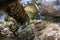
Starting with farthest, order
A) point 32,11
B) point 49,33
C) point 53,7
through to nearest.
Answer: point 32,11
point 53,7
point 49,33

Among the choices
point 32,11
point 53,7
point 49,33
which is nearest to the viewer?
point 49,33

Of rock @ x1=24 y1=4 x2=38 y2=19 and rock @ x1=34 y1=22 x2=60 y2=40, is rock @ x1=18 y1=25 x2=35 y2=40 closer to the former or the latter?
rock @ x1=34 y1=22 x2=60 y2=40

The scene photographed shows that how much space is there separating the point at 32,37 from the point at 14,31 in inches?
5.5

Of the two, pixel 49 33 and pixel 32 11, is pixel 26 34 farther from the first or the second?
pixel 32 11

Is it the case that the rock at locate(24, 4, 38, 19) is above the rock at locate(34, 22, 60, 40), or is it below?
above

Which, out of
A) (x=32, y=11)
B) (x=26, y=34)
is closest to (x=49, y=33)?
(x=26, y=34)

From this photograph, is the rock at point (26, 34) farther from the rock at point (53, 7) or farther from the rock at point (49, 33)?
the rock at point (53, 7)

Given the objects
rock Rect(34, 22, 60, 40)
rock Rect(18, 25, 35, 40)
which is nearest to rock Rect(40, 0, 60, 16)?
rock Rect(34, 22, 60, 40)

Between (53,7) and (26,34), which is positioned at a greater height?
(53,7)

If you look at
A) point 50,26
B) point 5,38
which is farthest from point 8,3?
point 50,26

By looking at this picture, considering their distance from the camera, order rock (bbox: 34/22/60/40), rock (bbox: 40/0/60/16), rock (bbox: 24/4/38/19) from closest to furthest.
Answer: rock (bbox: 34/22/60/40)
rock (bbox: 40/0/60/16)
rock (bbox: 24/4/38/19)

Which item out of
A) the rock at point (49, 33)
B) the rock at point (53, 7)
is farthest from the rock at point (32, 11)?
the rock at point (49, 33)

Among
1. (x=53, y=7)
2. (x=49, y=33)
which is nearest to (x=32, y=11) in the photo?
(x=53, y=7)

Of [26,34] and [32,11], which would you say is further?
[32,11]
